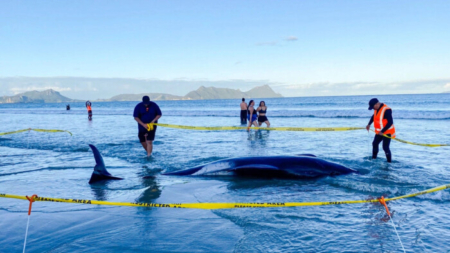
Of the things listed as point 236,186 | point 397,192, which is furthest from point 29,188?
point 397,192

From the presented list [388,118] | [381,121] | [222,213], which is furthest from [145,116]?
[388,118]

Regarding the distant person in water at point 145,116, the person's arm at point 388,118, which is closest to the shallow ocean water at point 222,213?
the distant person in water at point 145,116

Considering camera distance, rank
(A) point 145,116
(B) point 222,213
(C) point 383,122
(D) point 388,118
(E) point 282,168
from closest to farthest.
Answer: (B) point 222,213, (E) point 282,168, (D) point 388,118, (C) point 383,122, (A) point 145,116

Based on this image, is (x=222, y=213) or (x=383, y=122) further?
(x=383, y=122)

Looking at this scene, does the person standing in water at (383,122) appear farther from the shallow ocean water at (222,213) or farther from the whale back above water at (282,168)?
the whale back above water at (282,168)

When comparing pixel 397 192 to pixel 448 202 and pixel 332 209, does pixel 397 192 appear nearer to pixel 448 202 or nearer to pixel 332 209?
pixel 448 202

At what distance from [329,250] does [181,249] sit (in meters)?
1.70

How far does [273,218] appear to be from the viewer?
4770 mm

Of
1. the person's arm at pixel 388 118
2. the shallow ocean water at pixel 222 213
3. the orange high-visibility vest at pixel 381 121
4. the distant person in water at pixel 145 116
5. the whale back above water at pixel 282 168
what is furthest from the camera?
the distant person in water at pixel 145 116

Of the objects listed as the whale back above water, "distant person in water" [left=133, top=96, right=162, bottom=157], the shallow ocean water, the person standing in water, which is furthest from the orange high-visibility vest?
"distant person in water" [left=133, top=96, right=162, bottom=157]

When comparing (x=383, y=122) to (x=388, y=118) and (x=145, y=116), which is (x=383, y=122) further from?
(x=145, y=116)

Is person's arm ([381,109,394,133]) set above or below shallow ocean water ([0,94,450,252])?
above

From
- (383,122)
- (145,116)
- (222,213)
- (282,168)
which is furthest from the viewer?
(145,116)

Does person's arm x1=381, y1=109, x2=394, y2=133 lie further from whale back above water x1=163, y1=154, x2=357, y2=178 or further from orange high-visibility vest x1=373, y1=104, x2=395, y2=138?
whale back above water x1=163, y1=154, x2=357, y2=178
